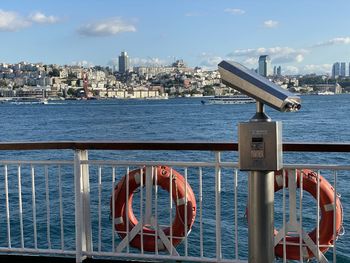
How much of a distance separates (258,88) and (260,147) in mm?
240

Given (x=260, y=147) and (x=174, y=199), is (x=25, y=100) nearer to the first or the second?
(x=174, y=199)

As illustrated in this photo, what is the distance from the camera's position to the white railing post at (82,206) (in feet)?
11.7

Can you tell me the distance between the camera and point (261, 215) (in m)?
2.26

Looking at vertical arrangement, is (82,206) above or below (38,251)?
above

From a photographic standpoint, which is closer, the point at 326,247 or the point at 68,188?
the point at 326,247

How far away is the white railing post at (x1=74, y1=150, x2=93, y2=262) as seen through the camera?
358 centimetres

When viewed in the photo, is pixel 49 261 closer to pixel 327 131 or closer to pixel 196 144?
pixel 196 144

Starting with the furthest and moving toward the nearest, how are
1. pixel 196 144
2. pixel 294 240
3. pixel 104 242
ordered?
1. pixel 104 242
2. pixel 294 240
3. pixel 196 144

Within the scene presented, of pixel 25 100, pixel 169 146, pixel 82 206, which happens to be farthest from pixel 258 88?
pixel 25 100

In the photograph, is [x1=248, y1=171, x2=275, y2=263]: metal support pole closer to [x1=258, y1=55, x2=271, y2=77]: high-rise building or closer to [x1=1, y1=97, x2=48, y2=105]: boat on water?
[x1=258, y1=55, x2=271, y2=77]: high-rise building

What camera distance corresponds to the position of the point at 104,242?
7.92 meters

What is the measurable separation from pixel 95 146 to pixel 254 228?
1.49 m

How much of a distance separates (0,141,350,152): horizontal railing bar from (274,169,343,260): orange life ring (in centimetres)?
30

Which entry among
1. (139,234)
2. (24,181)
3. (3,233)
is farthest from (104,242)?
(24,181)
